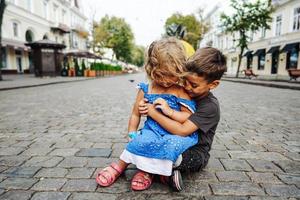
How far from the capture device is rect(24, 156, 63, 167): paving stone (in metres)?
2.63

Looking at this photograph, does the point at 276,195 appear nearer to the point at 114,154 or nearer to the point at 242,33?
the point at 114,154

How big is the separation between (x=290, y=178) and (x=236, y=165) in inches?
19.3

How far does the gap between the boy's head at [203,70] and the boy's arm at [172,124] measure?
0.25 m

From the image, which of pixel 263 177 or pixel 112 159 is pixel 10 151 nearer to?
pixel 112 159

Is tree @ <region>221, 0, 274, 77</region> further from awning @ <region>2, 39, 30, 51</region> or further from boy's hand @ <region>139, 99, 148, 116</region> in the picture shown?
boy's hand @ <region>139, 99, 148, 116</region>

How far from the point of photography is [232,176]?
2.36 metres

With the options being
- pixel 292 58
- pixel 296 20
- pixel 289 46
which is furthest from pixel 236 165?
pixel 296 20

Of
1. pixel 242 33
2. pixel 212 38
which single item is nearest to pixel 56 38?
pixel 242 33

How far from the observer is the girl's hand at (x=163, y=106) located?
196 cm

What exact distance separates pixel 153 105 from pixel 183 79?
303 mm

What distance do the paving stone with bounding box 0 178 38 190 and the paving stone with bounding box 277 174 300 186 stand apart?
2.14 m

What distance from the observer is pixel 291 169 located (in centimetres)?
254

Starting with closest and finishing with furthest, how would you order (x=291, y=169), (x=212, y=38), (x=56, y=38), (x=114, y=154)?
(x=291, y=169) → (x=114, y=154) → (x=56, y=38) → (x=212, y=38)

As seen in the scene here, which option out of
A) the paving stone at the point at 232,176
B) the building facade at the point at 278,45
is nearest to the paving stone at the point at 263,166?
the paving stone at the point at 232,176
